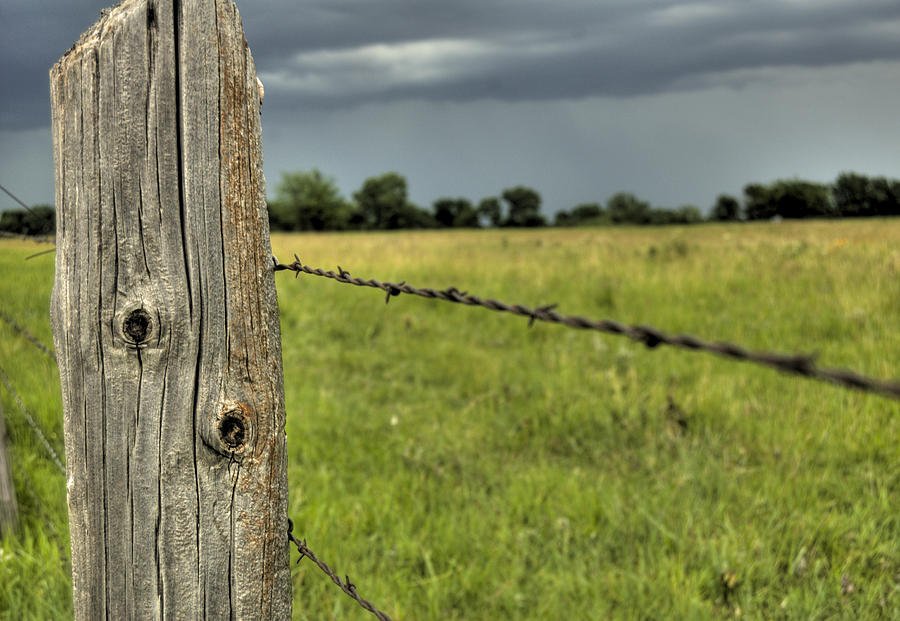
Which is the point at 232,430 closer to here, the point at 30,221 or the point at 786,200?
the point at 30,221

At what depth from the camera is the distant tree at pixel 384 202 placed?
296 ft

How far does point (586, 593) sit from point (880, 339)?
5.11 m

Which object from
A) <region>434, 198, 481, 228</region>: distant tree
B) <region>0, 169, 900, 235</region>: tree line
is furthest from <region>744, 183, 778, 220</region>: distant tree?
<region>434, 198, 481, 228</region>: distant tree

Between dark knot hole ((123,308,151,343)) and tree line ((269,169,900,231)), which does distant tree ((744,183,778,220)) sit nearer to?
tree line ((269,169,900,231))

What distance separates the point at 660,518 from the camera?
3.36m

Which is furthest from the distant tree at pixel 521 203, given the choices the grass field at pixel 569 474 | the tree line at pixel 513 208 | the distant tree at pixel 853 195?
the grass field at pixel 569 474

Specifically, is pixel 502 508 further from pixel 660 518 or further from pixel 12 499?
pixel 12 499

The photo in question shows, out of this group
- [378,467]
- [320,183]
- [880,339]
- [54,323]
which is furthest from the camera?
[320,183]

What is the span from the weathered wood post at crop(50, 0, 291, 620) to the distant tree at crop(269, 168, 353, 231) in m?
81.3

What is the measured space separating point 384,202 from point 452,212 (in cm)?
1089

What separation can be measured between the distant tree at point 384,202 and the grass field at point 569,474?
275ft

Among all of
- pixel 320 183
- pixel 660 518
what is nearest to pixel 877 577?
pixel 660 518

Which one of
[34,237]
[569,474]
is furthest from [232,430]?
[569,474]

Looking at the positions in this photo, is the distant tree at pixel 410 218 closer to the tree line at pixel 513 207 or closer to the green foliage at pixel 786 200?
the tree line at pixel 513 207
